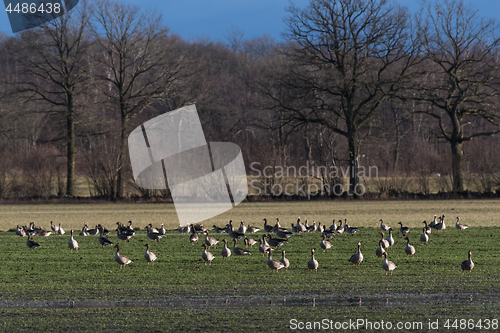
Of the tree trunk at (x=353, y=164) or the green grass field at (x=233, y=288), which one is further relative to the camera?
the tree trunk at (x=353, y=164)

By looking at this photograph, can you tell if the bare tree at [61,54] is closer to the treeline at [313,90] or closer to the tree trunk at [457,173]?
the treeline at [313,90]

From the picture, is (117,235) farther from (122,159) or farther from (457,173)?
(457,173)

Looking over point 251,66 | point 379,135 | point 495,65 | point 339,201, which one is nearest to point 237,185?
point 339,201

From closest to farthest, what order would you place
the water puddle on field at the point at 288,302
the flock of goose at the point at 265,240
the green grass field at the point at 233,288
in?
the green grass field at the point at 233,288
the water puddle on field at the point at 288,302
the flock of goose at the point at 265,240

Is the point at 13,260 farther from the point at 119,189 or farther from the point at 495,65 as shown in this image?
the point at 495,65

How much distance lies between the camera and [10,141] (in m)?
59.0

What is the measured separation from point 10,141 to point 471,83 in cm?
4422

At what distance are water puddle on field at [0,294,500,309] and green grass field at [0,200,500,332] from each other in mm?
15

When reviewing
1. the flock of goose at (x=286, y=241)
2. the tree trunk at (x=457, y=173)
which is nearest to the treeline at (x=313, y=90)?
the tree trunk at (x=457, y=173)
